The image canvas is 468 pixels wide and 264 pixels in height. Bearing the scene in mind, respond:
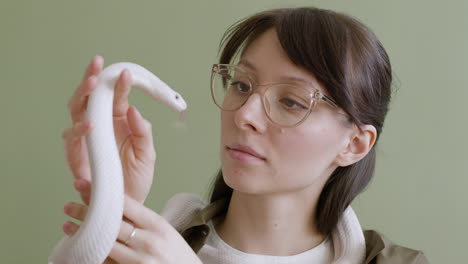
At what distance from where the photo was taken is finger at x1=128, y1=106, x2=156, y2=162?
0.95 m

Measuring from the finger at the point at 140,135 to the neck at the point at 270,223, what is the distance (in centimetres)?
38

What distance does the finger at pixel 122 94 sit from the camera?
0.91m

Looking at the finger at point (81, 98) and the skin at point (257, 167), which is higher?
the finger at point (81, 98)

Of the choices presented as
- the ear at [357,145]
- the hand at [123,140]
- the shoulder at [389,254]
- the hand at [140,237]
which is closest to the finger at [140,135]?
the hand at [123,140]

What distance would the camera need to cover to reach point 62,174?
6.52 feet

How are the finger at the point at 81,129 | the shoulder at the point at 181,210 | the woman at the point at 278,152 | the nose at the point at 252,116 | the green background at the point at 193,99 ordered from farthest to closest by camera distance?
1. the green background at the point at 193,99
2. the shoulder at the point at 181,210
3. the nose at the point at 252,116
4. the woman at the point at 278,152
5. the finger at the point at 81,129

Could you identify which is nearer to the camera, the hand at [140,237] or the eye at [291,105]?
the hand at [140,237]

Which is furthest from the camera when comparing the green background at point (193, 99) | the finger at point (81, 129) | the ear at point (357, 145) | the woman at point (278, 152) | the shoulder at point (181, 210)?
the green background at point (193, 99)

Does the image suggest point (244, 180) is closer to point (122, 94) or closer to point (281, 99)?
point (281, 99)

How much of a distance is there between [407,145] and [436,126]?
0.11m

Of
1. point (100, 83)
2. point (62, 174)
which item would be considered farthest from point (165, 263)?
point (62, 174)

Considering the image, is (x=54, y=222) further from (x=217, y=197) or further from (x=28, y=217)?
(x=217, y=197)

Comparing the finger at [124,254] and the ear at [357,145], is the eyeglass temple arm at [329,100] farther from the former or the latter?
the finger at [124,254]

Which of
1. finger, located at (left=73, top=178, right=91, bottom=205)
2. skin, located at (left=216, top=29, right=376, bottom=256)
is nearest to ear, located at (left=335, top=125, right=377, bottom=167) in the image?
skin, located at (left=216, top=29, right=376, bottom=256)
